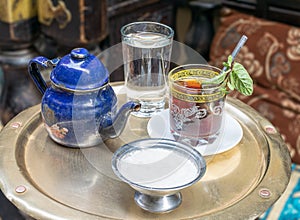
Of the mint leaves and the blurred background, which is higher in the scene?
the mint leaves

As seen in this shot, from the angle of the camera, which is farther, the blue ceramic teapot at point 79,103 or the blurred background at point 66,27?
the blurred background at point 66,27

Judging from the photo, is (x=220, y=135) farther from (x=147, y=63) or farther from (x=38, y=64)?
(x=38, y=64)

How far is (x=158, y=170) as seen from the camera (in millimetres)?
826

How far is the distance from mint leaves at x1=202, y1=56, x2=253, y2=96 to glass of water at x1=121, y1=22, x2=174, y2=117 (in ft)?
0.47

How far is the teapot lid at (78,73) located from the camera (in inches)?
34.5

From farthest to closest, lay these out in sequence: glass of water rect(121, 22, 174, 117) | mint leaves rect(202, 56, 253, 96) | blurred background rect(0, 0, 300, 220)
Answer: blurred background rect(0, 0, 300, 220), glass of water rect(121, 22, 174, 117), mint leaves rect(202, 56, 253, 96)

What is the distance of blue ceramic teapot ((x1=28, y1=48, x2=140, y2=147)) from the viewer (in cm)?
88

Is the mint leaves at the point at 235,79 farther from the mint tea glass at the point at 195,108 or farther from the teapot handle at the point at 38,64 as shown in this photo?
the teapot handle at the point at 38,64

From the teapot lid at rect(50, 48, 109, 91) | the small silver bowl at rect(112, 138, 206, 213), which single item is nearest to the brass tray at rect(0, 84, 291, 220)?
the small silver bowl at rect(112, 138, 206, 213)

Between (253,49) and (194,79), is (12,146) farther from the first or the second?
(253,49)

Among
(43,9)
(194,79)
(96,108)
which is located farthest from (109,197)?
(43,9)

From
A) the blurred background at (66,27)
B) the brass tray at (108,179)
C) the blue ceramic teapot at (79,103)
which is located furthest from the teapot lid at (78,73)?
the blurred background at (66,27)

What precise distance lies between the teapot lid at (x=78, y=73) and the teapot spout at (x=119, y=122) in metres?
0.06

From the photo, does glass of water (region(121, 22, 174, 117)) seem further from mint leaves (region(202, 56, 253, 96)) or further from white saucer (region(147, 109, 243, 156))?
Result: mint leaves (region(202, 56, 253, 96))
